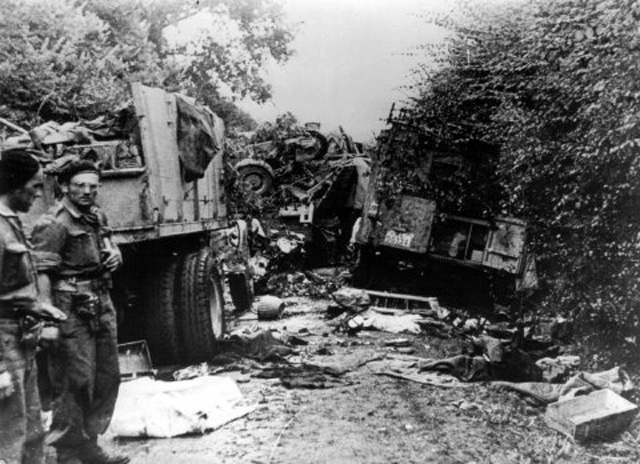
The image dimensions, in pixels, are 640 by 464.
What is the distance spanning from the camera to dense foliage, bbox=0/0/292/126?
7707mm

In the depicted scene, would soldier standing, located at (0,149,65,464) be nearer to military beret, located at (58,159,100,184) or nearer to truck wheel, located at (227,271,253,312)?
military beret, located at (58,159,100,184)

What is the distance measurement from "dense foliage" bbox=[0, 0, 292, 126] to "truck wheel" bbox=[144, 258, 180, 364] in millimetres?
2269

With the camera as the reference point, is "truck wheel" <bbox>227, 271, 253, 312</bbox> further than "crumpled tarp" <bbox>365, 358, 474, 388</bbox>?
Yes

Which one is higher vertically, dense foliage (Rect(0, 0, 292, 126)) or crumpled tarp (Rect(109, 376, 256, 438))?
dense foliage (Rect(0, 0, 292, 126))

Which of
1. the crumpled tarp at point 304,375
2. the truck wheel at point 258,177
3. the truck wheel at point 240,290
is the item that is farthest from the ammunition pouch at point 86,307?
the truck wheel at point 258,177

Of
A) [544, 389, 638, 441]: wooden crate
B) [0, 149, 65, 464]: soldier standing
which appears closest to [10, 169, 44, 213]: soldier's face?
[0, 149, 65, 464]: soldier standing

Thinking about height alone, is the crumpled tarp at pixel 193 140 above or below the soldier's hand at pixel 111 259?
above

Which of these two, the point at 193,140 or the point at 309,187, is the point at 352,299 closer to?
the point at 193,140

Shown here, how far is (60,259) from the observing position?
3613 mm

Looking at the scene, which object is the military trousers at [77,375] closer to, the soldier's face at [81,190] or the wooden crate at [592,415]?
the soldier's face at [81,190]

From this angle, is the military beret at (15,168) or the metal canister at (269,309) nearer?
the military beret at (15,168)

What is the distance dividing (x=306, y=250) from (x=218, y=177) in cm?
503

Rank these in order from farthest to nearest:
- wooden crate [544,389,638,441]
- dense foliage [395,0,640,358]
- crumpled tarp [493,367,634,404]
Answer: crumpled tarp [493,367,634,404]
dense foliage [395,0,640,358]
wooden crate [544,389,638,441]

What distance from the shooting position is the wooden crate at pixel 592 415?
4152mm
